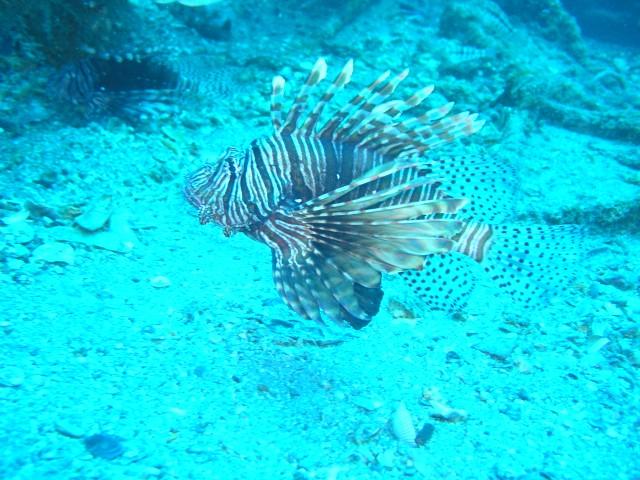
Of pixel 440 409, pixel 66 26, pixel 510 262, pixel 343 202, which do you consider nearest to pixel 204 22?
pixel 66 26

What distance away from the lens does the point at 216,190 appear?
353cm

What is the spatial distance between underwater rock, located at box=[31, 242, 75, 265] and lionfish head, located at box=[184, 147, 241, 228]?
3.50ft

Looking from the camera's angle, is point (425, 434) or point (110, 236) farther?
point (110, 236)

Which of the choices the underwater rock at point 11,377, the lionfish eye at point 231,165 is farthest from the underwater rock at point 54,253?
the lionfish eye at point 231,165

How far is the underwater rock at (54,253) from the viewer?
11.7 feet

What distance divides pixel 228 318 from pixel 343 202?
128cm

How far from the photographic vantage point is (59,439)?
2.31 m

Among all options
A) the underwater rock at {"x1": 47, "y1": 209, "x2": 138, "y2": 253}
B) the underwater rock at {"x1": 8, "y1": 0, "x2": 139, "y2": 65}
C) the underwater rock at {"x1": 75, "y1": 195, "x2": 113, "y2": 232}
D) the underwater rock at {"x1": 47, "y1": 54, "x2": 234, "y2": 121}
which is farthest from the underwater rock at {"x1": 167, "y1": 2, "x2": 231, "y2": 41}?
the underwater rock at {"x1": 47, "y1": 209, "x2": 138, "y2": 253}

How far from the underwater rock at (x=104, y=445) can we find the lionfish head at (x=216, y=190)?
1675 mm

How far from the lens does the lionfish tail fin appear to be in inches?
152

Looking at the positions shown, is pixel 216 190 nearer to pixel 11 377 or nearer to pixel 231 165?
pixel 231 165

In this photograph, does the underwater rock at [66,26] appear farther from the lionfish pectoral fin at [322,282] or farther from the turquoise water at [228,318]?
the lionfish pectoral fin at [322,282]

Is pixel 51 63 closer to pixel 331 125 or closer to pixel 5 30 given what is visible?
pixel 5 30

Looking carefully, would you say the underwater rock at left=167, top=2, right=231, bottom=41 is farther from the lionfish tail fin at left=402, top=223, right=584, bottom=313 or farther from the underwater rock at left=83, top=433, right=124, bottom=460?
the underwater rock at left=83, top=433, right=124, bottom=460
